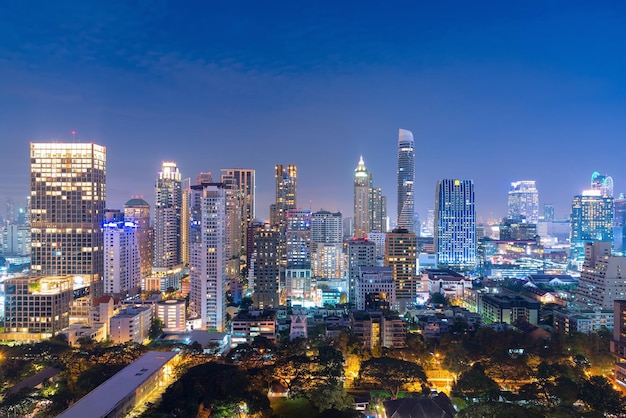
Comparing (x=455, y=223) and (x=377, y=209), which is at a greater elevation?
(x=377, y=209)

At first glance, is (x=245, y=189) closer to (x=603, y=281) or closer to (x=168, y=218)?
(x=168, y=218)

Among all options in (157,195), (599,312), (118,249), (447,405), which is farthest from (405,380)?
(157,195)

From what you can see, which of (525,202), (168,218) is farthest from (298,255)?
(525,202)

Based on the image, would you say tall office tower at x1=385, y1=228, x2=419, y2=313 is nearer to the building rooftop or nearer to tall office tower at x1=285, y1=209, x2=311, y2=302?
tall office tower at x1=285, y1=209, x2=311, y2=302

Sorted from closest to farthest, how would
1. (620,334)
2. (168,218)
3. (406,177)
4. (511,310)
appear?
(620,334) < (511,310) < (168,218) < (406,177)

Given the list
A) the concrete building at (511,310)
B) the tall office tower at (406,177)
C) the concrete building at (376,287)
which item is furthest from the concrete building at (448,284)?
the tall office tower at (406,177)

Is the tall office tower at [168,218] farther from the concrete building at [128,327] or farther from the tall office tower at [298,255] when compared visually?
the concrete building at [128,327]
